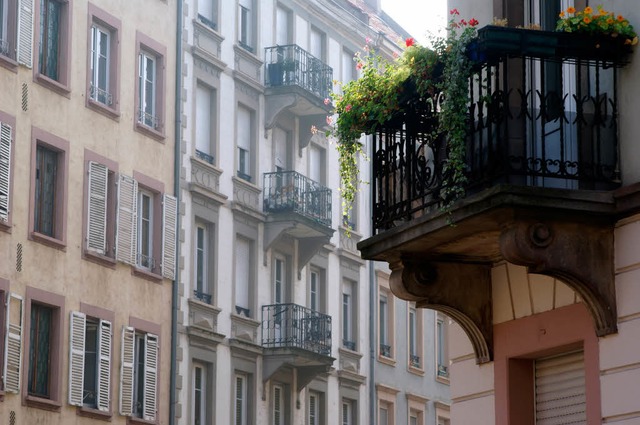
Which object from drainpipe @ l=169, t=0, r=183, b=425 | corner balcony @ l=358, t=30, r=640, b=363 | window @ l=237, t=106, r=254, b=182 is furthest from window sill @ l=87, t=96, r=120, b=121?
corner balcony @ l=358, t=30, r=640, b=363

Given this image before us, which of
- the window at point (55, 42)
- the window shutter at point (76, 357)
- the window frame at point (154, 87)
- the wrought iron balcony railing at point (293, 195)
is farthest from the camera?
the wrought iron balcony railing at point (293, 195)

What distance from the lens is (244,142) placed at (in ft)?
133

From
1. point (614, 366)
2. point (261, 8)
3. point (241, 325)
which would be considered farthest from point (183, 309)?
point (614, 366)

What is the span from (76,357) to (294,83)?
11.2 metres

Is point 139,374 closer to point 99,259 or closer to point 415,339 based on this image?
point 99,259

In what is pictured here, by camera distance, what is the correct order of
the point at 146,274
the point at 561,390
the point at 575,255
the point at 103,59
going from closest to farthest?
the point at 575,255
the point at 561,390
the point at 103,59
the point at 146,274

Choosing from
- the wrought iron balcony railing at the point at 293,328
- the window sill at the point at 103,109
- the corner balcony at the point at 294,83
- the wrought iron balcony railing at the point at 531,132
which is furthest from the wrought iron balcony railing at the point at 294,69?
the wrought iron balcony railing at the point at 531,132

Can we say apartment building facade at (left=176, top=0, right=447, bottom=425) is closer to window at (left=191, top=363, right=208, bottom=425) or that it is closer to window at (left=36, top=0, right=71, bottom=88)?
window at (left=191, top=363, right=208, bottom=425)

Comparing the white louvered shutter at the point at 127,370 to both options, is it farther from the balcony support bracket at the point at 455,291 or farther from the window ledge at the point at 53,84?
the balcony support bracket at the point at 455,291

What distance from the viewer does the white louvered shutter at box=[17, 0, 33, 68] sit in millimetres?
32000

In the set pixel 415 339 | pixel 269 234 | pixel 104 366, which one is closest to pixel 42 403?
pixel 104 366

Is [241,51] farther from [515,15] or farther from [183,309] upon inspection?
[515,15]

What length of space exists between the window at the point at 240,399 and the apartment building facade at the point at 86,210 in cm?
323

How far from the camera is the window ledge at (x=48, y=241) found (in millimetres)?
31797
